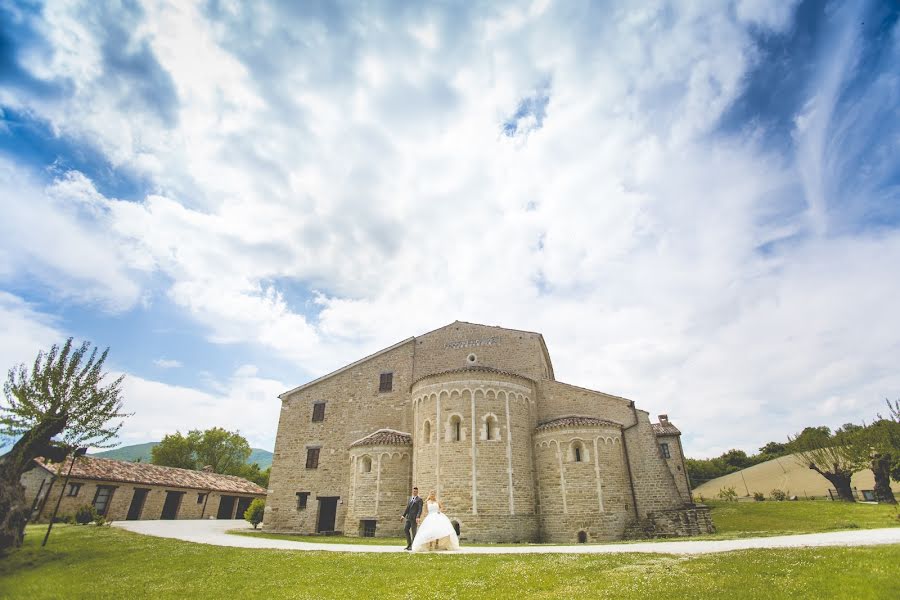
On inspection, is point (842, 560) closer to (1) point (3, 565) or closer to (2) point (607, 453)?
(2) point (607, 453)

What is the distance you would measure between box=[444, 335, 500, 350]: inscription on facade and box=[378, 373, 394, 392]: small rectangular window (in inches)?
169

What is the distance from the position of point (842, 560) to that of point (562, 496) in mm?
14425

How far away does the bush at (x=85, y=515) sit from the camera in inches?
1090

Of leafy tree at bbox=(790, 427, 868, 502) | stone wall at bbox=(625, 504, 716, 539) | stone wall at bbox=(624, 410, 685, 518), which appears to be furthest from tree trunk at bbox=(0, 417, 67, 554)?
leafy tree at bbox=(790, 427, 868, 502)

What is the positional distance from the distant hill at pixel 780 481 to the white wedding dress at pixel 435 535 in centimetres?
4423

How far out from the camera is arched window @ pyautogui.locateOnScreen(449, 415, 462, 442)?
A: 21906mm

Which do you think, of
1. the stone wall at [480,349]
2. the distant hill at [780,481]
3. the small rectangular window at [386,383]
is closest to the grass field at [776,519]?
the small rectangular window at [386,383]

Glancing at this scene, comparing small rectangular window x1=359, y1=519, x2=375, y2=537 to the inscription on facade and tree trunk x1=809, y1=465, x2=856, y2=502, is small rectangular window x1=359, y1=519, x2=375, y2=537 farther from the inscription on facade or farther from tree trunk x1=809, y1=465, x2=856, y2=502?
tree trunk x1=809, y1=465, x2=856, y2=502

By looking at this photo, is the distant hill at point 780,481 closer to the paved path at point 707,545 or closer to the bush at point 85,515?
the paved path at point 707,545

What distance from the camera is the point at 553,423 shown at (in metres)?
23.0

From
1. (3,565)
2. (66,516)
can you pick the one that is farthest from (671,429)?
(66,516)

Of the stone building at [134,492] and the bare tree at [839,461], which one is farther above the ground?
the bare tree at [839,461]

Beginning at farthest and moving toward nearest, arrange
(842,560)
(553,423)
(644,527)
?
1. (553,423)
2. (644,527)
3. (842,560)

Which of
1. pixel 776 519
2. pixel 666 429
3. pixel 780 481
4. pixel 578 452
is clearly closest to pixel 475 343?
pixel 578 452
